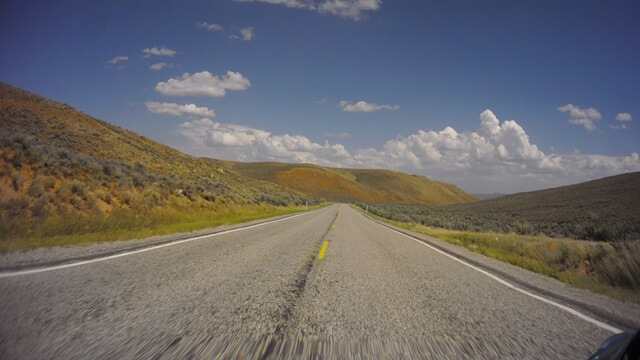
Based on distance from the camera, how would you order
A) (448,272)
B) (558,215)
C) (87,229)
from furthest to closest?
(558,215)
(87,229)
(448,272)

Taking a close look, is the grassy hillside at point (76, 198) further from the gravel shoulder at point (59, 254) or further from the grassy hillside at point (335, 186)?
the grassy hillside at point (335, 186)

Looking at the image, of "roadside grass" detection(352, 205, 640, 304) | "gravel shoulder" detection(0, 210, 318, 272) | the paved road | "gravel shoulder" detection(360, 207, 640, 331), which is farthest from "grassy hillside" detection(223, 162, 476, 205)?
the paved road

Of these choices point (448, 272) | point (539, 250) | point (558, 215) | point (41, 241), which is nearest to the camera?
point (448, 272)

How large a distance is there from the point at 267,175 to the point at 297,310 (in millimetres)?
144356

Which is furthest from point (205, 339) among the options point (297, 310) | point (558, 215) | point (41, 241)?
point (558, 215)

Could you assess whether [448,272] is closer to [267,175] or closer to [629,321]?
[629,321]

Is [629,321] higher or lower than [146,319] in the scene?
higher

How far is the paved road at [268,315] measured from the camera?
2.97 m

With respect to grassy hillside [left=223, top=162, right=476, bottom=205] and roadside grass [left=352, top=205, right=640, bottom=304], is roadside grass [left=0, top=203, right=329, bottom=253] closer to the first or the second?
roadside grass [left=352, top=205, right=640, bottom=304]

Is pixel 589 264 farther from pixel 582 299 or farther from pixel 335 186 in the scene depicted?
pixel 335 186

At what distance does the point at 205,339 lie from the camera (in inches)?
121

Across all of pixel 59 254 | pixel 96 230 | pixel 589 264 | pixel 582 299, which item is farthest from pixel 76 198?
pixel 589 264

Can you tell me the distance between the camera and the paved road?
2975mm

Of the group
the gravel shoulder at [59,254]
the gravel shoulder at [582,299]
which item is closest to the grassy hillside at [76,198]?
the gravel shoulder at [59,254]
